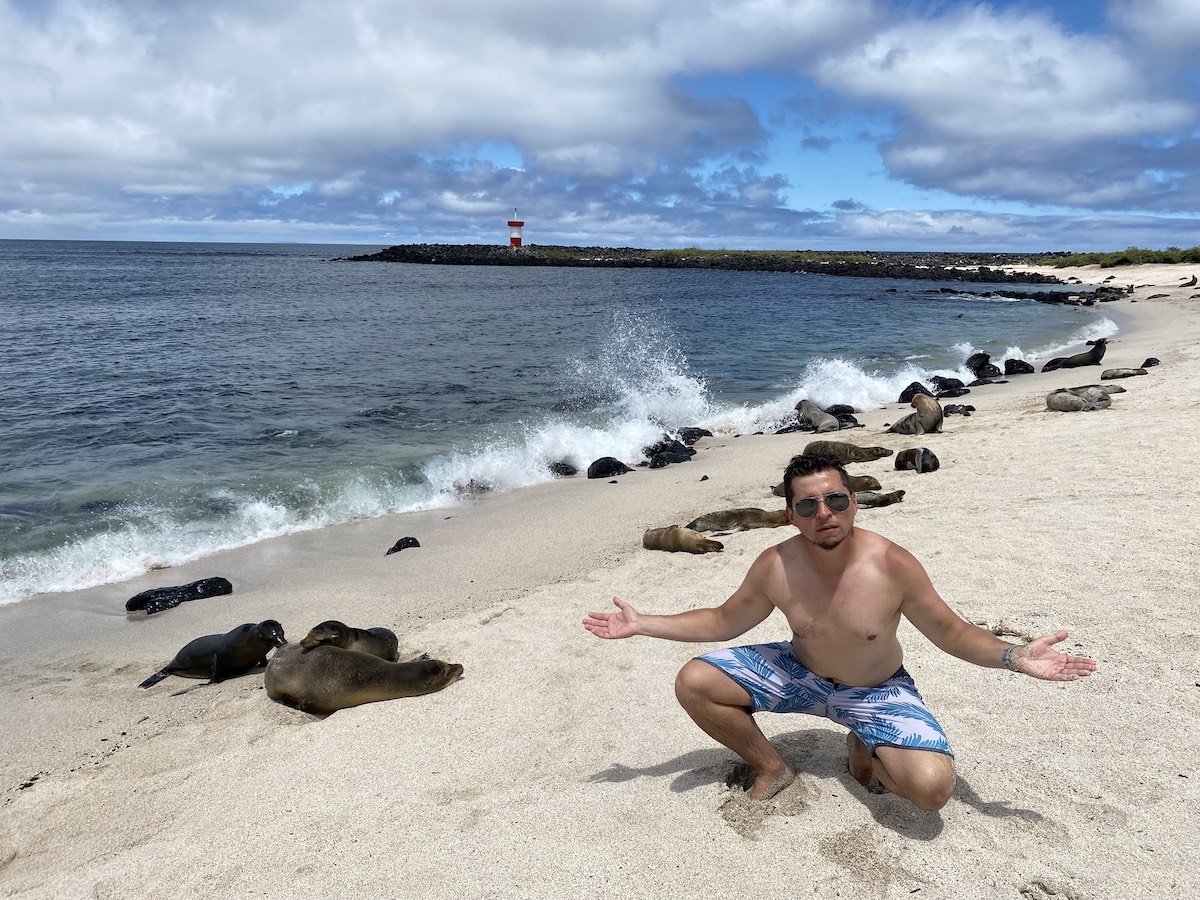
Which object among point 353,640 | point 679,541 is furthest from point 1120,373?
point 353,640

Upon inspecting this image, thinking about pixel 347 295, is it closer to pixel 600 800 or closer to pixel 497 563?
pixel 497 563

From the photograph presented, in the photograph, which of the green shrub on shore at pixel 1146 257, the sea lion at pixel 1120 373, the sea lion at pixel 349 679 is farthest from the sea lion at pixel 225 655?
the green shrub on shore at pixel 1146 257

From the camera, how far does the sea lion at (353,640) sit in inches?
205

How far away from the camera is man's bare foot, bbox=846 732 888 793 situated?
3258 mm

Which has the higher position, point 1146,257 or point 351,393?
point 1146,257

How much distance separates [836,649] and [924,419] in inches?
385

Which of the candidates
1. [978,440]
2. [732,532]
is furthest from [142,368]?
[978,440]

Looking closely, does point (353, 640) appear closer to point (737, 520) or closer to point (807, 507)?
point (807, 507)

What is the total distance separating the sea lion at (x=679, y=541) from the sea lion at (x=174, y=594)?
418 centimetres

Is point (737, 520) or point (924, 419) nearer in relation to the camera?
point (737, 520)

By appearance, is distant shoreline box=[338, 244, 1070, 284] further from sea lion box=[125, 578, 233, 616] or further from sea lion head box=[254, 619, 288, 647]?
sea lion head box=[254, 619, 288, 647]

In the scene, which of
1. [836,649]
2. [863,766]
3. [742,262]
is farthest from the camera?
[742,262]

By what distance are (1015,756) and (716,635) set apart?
147cm

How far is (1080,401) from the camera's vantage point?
1124cm
